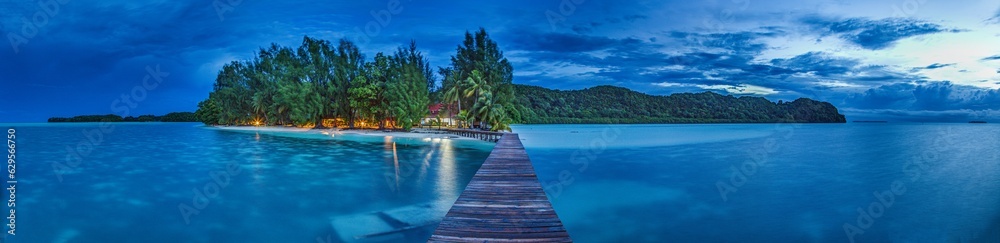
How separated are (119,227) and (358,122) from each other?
45822 mm

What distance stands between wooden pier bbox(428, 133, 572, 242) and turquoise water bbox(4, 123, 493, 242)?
1.31 m

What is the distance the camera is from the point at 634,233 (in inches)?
354

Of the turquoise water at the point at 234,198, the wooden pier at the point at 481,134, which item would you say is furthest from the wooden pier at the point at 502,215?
the wooden pier at the point at 481,134

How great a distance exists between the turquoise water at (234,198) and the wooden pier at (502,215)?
4.29 ft

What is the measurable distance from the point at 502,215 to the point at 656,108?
131419 mm

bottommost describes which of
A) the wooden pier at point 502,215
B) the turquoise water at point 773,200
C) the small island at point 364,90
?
the turquoise water at point 773,200

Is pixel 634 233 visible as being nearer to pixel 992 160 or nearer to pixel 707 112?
pixel 992 160

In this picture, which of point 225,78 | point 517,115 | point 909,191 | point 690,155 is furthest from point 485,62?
point 225,78

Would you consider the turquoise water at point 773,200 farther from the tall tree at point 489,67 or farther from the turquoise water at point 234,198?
the tall tree at point 489,67

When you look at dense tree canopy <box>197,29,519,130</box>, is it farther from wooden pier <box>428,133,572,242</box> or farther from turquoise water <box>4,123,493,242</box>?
wooden pier <box>428,133,572,242</box>

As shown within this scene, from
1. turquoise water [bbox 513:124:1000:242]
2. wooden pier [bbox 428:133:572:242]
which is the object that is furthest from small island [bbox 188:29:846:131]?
wooden pier [bbox 428:133:572:242]

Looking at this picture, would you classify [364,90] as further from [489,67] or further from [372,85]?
[489,67]

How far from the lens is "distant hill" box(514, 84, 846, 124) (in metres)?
109

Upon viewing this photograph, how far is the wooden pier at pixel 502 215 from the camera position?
5.50 meters
